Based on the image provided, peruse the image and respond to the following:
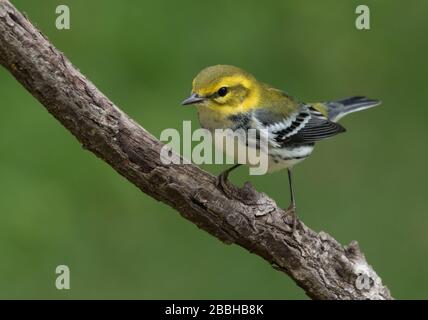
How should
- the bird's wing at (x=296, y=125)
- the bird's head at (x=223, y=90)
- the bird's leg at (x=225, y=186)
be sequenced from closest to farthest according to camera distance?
1. the bird's leg at (x=225, y=186)
2. the bird's head at (x=223, y=90)
3. the bird's wing at (x=296, y=125)

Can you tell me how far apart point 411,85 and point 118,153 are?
4613 mm

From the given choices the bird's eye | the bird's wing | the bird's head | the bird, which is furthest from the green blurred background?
the bird's eye

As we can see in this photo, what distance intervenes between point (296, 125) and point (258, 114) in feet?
1.18

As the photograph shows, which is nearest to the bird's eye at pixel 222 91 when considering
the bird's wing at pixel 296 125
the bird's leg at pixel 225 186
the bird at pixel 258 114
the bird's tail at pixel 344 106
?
the bird at pixel 258 114

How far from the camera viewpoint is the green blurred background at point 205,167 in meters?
6.61

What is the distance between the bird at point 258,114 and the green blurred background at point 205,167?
65.5 inches

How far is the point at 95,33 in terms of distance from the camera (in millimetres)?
7969

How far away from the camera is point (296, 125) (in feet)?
16.4

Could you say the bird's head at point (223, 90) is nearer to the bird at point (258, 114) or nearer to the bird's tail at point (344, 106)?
the bird at point (258, 114)

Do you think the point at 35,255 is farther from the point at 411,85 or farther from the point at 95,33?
the point at 411,85

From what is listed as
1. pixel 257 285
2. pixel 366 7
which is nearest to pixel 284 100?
pixel 257 285

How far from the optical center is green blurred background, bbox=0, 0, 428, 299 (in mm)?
6613

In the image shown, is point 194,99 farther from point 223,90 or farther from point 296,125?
point 296,125

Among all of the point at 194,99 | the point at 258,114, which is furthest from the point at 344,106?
the point at 194,99
